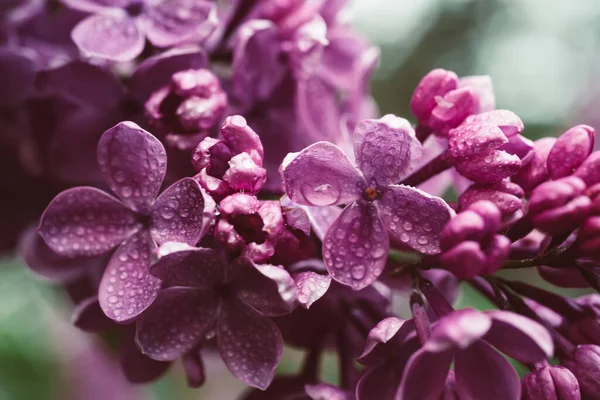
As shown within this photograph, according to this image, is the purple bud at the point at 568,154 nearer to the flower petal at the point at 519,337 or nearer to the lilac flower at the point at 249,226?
the flower petal at the point at 519,337

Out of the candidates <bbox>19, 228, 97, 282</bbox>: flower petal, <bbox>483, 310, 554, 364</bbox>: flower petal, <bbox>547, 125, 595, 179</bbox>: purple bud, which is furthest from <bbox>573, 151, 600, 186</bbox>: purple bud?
<bbox>19, 228, 97, 282</bbox>: flower petal

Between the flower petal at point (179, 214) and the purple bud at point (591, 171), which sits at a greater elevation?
the purple bud at point (591, 171)

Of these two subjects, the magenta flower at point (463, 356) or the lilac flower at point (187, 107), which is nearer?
the magenta flower at point (463, 356)

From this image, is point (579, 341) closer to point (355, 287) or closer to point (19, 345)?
point (355, 287)

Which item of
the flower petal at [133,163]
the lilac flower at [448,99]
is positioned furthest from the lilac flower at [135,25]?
the lilac flower at [448,99]

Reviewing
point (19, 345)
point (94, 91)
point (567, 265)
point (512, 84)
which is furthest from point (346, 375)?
point (512, 84)
